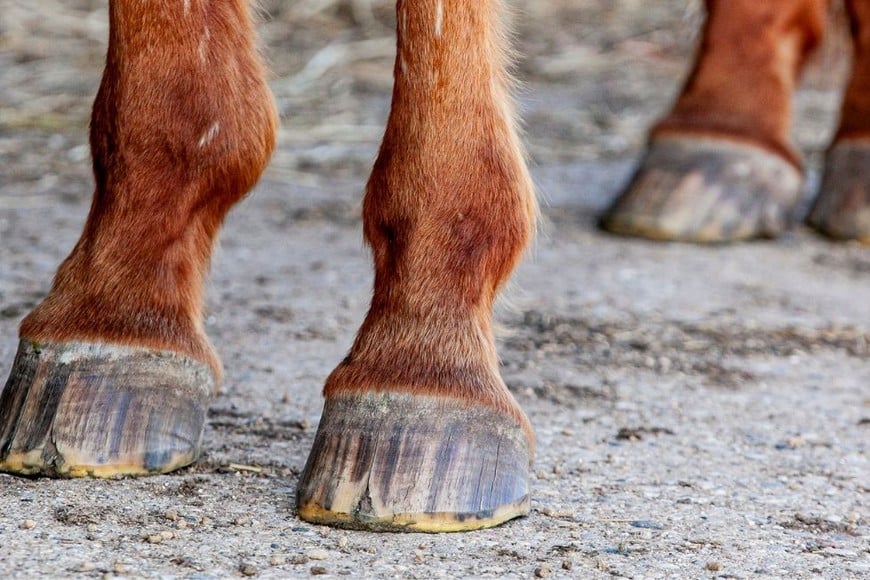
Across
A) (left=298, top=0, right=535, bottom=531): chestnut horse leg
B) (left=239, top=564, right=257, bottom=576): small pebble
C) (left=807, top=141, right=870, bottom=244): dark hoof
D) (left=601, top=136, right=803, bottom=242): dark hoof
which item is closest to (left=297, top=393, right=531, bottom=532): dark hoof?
(left=298, top=0, right=535, bottom=531): chestnut horse leg

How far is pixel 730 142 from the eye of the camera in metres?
2.68

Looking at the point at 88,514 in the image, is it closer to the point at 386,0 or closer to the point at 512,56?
the point at 512,56

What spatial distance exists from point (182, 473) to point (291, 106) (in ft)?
8.91

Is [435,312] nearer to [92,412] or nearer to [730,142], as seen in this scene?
[92,412]

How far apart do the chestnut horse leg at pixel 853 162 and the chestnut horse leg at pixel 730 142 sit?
0.24 ft

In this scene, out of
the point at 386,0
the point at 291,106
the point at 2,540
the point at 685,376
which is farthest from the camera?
the point at 386,0

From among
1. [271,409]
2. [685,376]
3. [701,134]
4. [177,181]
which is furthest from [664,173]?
[177,181]

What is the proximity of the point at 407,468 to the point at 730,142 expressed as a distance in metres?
1.70

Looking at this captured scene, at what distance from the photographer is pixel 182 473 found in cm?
132

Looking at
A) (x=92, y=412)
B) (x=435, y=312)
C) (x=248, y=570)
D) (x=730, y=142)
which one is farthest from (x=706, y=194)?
(x=248, y=570)

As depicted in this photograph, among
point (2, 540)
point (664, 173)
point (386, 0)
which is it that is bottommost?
point (2, 540)

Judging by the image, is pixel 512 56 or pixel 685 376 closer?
pixel 512 56

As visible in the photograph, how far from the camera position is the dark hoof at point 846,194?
2.72m

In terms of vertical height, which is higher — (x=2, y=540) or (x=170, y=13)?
(x=170, y=13)
